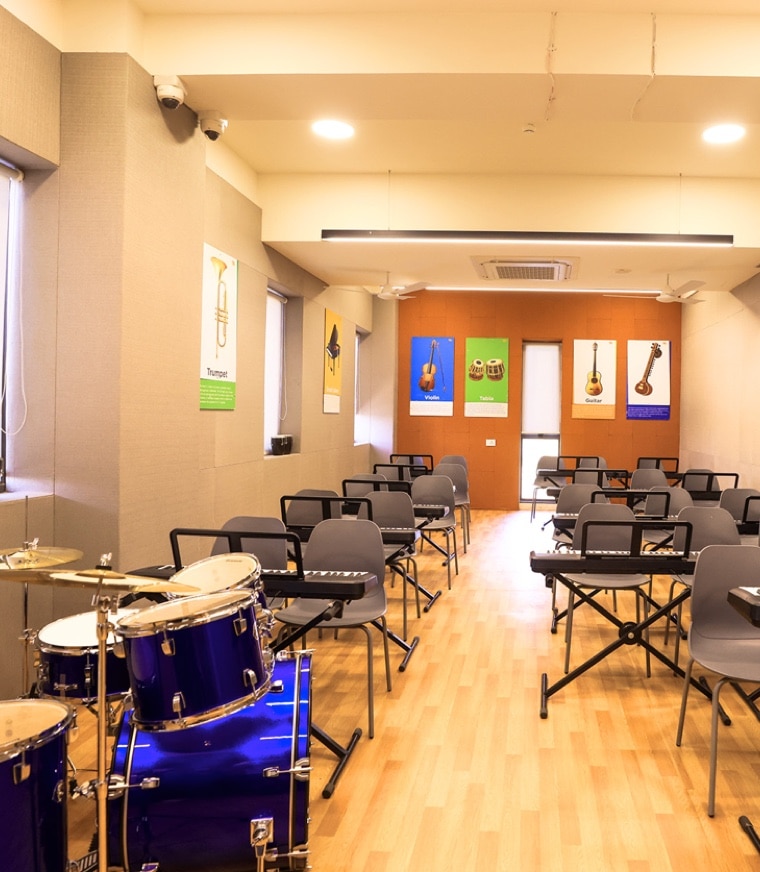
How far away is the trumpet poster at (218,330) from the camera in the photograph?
5.88 m

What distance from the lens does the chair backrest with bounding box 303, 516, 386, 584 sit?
4.04m

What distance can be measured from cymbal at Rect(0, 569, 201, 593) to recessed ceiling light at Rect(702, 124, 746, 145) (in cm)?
534

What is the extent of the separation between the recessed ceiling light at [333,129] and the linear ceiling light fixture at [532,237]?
1.18m

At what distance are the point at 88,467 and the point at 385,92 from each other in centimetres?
259

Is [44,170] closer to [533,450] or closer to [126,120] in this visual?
[126,120]

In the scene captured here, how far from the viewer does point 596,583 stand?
4453 millimetres

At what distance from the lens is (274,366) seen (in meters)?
8.45

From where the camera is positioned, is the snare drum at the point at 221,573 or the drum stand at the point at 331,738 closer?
the snare drum at the point at 221,573

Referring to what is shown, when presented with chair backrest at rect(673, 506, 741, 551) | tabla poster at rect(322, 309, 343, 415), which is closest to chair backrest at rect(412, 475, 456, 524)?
tabla poster at rect(322, 309, 343, 415)

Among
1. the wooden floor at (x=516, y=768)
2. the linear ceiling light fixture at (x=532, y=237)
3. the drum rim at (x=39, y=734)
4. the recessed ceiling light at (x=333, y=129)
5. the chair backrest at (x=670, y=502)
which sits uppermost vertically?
the recessed ceiling light at (x=333, y=129)

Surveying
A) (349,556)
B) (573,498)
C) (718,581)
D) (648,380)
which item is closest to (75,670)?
(349,556)

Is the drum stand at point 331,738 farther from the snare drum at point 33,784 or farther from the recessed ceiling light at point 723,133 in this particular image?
the recessed ceiling light at point 723,133

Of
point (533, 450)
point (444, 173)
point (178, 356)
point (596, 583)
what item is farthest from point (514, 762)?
point (533, 450)

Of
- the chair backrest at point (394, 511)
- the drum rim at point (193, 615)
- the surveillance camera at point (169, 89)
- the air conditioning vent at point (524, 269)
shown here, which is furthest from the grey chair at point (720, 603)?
the air conditioning vent at point (524, 269)
